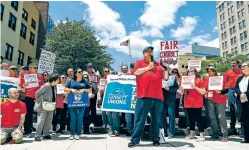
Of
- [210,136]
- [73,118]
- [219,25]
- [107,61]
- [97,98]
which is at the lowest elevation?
[210,136]

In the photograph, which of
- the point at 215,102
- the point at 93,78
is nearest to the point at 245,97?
the point at 215,102

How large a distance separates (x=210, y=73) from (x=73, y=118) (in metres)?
3.93

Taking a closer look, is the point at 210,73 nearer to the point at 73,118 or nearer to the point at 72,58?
the point at 73,118

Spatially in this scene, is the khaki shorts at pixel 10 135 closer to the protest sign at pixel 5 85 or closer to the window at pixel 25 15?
the protest sign at pixel 5 85

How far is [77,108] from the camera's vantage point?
6.28m

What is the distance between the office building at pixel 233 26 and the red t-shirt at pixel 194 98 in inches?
2493

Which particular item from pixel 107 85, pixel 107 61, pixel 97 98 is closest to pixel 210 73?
pixel 107 85

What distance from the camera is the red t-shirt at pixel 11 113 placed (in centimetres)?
582

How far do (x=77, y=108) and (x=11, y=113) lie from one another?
1640 millimetres

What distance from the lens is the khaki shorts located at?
18.1 ft

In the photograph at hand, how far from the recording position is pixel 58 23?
1242 inches

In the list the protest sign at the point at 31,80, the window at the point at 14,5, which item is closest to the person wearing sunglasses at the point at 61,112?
the protest sign at the point at 31,80

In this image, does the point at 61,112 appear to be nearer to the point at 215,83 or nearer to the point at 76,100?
the point at 76,100

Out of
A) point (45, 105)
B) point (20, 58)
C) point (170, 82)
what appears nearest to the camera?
point (45, 105)
